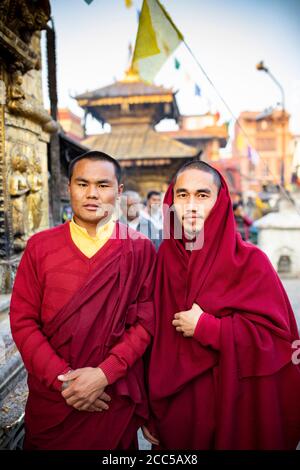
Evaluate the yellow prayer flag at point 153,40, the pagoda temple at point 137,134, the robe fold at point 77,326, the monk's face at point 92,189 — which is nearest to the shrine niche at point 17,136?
the yellow prayer flag at point 153,40

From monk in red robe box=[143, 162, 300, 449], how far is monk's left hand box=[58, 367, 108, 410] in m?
0.28

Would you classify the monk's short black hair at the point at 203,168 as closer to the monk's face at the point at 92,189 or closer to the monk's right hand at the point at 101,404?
the monk's face at the point at 92,189

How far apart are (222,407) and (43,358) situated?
778mm

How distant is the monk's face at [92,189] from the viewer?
1.60 metres

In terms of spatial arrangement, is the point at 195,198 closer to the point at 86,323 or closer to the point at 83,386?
the point at 86,323

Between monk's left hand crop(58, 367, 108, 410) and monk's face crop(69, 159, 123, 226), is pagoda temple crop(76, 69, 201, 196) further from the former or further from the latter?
monk's left hand crop(58, 367, 108, 410)

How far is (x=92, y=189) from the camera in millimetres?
1588

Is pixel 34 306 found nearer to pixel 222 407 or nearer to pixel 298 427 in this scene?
pixel 222 407

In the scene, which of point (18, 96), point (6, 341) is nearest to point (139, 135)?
point (18, 96)

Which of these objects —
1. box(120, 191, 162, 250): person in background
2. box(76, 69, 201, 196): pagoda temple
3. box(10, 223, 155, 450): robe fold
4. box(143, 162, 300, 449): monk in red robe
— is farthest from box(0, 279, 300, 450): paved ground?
box(76, 69, 201, 196): pagoda temple

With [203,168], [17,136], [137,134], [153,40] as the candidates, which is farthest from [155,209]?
[137,134]

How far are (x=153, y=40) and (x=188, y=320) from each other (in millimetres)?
2192

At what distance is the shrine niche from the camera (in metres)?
3.68

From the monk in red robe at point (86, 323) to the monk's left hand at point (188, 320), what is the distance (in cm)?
14
